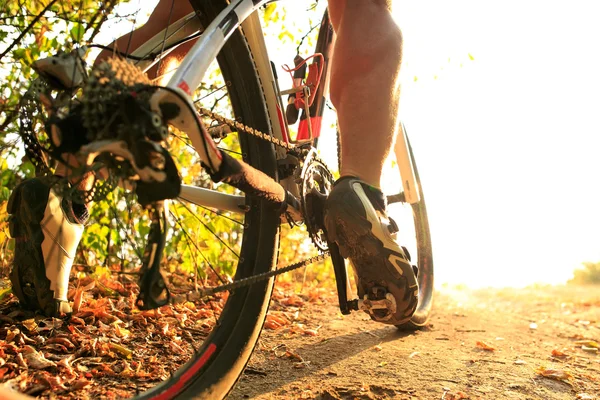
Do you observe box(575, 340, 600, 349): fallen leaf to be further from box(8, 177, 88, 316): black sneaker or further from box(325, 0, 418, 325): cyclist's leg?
box(8, 177, 88, 316): black sneaker

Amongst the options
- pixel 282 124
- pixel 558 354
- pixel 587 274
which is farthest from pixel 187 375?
pixel 587 274

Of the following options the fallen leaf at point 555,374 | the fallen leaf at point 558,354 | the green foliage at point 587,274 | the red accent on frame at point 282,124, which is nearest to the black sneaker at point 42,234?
the red accent on frame at point 282,124

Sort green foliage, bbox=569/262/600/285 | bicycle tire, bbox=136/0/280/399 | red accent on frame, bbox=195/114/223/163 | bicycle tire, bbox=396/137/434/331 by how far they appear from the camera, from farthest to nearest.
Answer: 1. green foliage, bbox=569/262/600/285
2. bicycle tire, bbox=396/137/434/331
3. bicycle tire, bbox=136/0/280/399
4. red accent on frame, bbox=195/114/223/163

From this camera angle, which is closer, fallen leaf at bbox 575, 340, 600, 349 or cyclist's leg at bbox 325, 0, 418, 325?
cyclist's leg at bbox 325, 0, 418, 325

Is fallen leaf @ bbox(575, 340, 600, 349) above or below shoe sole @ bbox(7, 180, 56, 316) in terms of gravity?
below

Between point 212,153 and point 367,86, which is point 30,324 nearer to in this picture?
point 212,153

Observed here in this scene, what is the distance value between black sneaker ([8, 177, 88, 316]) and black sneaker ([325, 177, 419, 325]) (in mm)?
752

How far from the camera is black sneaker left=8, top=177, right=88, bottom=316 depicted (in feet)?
5.03

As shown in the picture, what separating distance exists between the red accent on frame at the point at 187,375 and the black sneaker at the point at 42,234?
543 mm

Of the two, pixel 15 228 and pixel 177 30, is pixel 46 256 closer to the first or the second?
pixel 15 228

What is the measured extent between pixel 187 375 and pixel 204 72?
2.33 feet

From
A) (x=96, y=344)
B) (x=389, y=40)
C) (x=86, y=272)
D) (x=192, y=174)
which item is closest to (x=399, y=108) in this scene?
(x=389, y=40)

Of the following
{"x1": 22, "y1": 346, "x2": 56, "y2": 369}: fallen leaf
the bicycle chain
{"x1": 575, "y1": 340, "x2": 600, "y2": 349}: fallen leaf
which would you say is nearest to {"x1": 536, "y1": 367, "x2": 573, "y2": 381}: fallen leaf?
{"x1": 575, "y1": 340, "x2": 600, "y2": 349}: fallen leaf

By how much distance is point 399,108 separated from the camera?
5.07 ft
